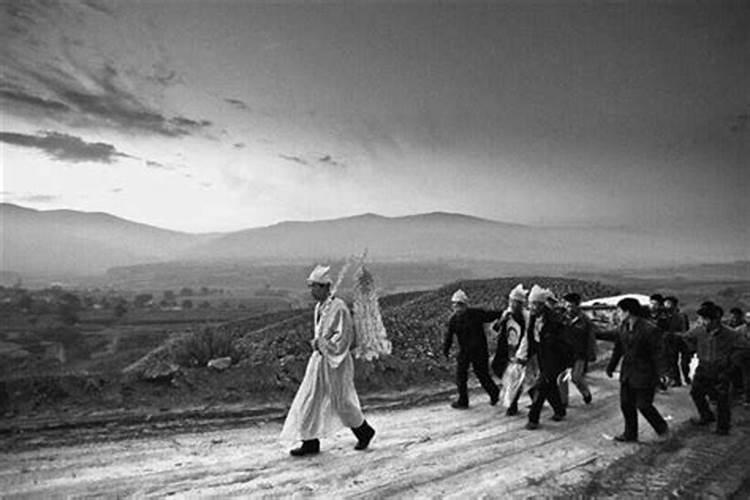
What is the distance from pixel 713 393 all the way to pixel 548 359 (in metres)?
2.45

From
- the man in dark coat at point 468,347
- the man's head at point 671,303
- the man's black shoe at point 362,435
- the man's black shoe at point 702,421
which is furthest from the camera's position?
the man's head at point 671,303

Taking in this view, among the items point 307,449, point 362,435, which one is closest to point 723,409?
point 362,435

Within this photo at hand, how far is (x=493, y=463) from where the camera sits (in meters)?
6.95

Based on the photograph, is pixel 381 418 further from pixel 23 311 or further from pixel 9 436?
pixel 23 311

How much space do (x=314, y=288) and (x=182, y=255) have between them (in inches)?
6129

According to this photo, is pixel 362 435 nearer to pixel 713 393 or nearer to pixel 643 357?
pixel 643 357

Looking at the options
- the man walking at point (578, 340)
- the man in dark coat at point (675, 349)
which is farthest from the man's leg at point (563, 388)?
the man in dark coat at point (675, 349)

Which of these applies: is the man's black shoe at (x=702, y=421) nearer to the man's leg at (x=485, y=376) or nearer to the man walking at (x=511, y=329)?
the man walking at (x=511, y=329)

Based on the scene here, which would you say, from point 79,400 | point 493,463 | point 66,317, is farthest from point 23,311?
point 493,463

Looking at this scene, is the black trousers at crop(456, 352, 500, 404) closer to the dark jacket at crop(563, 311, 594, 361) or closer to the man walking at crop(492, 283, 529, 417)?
the man walking at crop(492, 283, 529, 417)

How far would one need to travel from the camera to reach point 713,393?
345 inches

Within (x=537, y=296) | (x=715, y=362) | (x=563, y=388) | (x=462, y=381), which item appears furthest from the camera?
(x=462, y=381)

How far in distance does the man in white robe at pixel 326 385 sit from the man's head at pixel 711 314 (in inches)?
202

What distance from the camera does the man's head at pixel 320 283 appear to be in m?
7.14
